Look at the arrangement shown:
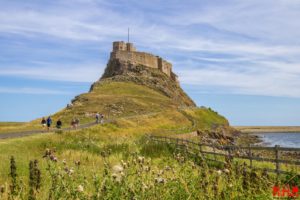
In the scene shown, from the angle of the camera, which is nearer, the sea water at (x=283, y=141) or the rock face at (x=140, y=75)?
the sea water at (x=283, y=141)

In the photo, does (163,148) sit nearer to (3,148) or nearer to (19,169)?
(3,148)

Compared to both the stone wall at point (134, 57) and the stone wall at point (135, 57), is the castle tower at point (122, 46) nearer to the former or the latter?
the stone wall at point (134, 57)

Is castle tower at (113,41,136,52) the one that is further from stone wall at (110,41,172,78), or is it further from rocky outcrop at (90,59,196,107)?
rocky outcrop at (90,59,196,107)

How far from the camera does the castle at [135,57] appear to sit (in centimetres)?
13625

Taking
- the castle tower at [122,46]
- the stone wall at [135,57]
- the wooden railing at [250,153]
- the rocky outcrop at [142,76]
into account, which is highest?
the castle tower at [122,46]

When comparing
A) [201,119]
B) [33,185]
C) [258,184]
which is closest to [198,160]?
[258,184]

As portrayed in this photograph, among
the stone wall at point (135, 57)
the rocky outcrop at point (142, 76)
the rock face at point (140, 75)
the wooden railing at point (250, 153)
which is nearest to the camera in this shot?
the wooden railing at point (250, 153)

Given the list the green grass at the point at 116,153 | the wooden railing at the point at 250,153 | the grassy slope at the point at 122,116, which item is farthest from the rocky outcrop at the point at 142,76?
the wooden railing at the point at 250,153

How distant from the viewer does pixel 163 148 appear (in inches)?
1150

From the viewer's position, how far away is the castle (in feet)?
447

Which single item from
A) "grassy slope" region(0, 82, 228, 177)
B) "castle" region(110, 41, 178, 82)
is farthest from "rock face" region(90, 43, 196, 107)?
"grassy slope" region(0, 82, 228, 177)

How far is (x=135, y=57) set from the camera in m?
138

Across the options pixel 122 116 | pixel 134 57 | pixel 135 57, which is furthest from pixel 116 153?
pixel 135 57

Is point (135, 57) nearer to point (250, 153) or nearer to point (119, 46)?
point (119, 46)
